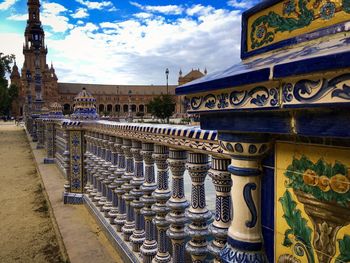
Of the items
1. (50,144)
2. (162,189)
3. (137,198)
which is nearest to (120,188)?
(137,198)

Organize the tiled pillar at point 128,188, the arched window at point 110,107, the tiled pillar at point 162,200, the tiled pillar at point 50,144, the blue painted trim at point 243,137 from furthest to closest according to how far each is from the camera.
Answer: the arched window at point 110,107
the tiled pillar at point 50,144
the tiled pillar at point 128,188
the tiled pillar at point 162,200
the blue painted trim at point 243,137

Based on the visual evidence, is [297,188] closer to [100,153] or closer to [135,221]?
[135,221]

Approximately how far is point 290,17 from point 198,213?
53.7 inches

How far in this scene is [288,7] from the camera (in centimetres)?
117

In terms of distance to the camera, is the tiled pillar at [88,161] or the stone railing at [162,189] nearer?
the stone railing at [162,189]

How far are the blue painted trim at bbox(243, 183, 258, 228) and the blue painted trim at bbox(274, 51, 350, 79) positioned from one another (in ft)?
1.71

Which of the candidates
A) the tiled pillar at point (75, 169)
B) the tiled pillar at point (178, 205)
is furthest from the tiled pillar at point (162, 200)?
the tiled pillar at point (75, 169)

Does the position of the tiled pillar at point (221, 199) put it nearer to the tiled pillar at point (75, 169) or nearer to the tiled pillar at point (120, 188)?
the tiled pillar at point (120, 188)

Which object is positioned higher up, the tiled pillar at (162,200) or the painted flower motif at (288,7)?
the painted flower motif at (288,7)

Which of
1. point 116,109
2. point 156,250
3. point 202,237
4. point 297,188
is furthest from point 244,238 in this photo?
point 116,109

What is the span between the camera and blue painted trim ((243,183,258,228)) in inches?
51.9

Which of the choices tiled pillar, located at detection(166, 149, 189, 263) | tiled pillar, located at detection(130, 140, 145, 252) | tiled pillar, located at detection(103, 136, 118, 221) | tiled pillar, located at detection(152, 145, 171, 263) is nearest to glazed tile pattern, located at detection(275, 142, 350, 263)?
tiled pillar, located at detection(166, 149, 189, 263)

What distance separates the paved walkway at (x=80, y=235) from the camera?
362cm

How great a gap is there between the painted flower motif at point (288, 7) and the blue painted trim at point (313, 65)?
0.33 m
